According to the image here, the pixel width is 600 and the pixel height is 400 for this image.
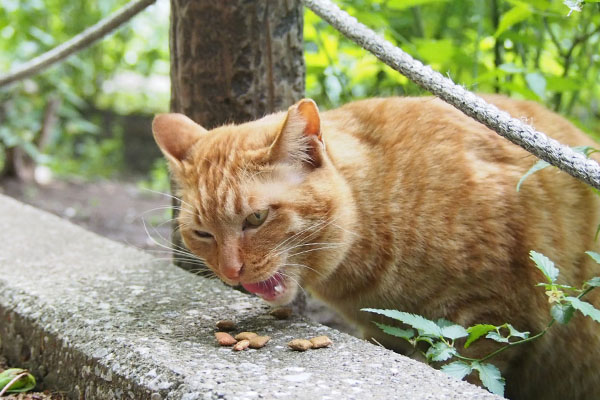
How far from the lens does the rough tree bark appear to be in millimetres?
2428

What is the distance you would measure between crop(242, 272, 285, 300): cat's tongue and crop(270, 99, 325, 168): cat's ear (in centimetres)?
37

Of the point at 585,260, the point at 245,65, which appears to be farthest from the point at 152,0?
the point at 585,260

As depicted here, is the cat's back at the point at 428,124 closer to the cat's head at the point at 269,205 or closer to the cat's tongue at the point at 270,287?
the cat's head at the point at 269,205

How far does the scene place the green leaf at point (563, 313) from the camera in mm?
1678

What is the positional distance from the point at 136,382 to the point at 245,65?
130 cm

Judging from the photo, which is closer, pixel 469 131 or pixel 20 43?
pixel 469 131

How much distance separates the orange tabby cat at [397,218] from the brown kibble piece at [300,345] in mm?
242

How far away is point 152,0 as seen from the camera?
106 inches

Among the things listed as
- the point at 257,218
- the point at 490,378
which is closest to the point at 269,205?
the point at 257,218

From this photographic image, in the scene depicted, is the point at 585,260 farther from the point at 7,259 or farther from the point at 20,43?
the point at 20,43

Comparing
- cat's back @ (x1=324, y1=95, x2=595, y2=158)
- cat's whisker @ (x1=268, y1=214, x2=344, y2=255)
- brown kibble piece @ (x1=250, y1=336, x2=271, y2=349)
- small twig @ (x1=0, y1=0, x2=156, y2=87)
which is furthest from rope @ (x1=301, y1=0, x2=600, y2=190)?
small twig @ (x1=0, y1=0, x2=156, y2=87)

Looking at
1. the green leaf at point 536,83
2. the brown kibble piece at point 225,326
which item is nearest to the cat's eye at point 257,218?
the brown kibble piece at point 225,326

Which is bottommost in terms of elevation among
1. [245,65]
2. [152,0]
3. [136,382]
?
[136,382]

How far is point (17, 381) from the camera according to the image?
198cm
